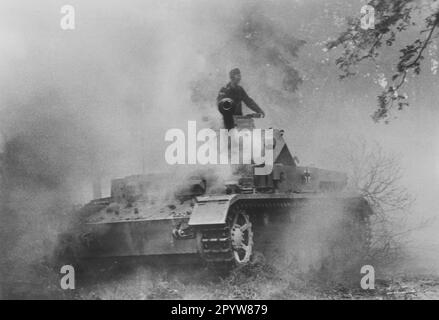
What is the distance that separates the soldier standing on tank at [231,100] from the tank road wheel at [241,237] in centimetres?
189

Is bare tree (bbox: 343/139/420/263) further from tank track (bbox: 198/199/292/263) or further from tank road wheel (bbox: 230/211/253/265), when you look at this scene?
tank track (bbox: 198/199/292/263)

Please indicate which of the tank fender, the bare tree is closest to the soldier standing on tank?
the tank fender

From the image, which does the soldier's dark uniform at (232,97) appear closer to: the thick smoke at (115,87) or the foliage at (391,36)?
the thick smoke at (115,87)

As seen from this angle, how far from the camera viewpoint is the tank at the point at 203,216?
9.38m

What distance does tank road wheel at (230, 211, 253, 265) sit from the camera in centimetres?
952

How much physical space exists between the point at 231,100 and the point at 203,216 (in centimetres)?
267

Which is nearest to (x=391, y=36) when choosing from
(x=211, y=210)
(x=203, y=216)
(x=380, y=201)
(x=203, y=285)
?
(x=211, y=210)

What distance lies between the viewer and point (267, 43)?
802 inches

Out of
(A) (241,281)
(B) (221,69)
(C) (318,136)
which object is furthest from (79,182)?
(C) (318,136)

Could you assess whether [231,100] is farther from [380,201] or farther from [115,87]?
[380,201]

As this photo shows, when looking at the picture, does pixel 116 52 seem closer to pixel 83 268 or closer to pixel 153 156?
pixel 153 156

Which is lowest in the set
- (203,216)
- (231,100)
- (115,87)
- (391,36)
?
(203,216)

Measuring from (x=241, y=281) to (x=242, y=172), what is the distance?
1646 millimetres

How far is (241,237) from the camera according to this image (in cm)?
968
